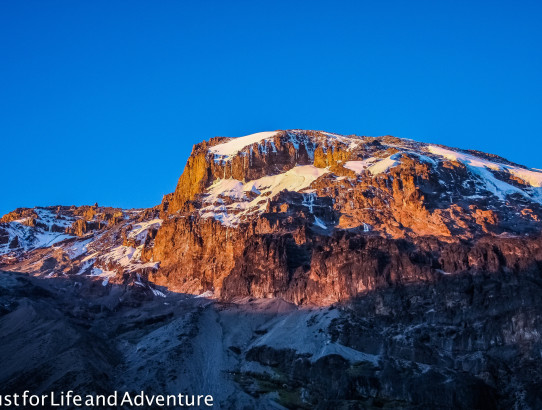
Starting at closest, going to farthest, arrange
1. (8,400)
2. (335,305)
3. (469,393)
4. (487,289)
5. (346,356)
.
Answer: (8,400) → (469,393) → (346,356) → (487,289) → (335,305)

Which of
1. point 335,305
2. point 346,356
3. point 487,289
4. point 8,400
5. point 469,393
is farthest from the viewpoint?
point 335,305

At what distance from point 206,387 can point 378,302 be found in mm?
61544

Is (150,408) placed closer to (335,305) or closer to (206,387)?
(206,387)

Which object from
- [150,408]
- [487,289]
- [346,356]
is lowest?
[150,408]

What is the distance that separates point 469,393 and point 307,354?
138ft

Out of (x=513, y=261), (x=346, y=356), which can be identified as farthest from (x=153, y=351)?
(x=513, y=261)

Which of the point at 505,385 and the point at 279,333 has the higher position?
the point at 279,333

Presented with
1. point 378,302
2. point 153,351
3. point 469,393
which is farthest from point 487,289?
point 153,351

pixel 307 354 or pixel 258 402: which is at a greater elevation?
pixel 307 354

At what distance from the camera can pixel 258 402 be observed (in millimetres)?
144250

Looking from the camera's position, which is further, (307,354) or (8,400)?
(307,354)

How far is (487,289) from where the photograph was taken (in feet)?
579

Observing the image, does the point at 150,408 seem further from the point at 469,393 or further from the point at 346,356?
the point at 469,393

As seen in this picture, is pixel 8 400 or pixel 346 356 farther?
pixel 346 356
